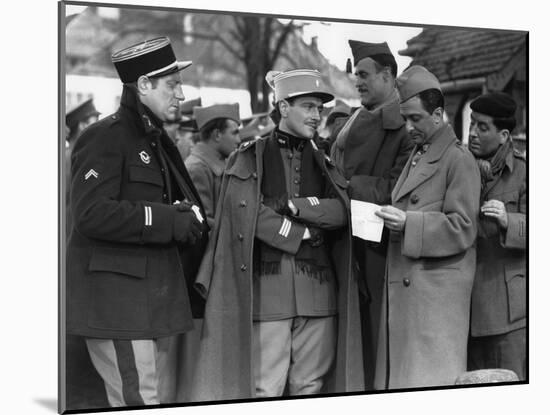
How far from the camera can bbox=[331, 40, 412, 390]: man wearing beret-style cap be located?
7082mm

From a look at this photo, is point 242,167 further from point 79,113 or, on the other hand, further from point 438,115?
point 438,115

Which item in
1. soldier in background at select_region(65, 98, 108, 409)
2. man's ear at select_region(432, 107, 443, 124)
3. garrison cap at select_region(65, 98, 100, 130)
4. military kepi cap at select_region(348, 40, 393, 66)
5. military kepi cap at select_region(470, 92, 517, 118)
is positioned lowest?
soldier in background at select_region(65, 98, 108, 409)

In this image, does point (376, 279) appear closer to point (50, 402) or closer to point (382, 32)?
point (382, 32)

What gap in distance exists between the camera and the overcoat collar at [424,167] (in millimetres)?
7004

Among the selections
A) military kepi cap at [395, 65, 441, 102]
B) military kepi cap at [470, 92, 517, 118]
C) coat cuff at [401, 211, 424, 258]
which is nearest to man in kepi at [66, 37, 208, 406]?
coat cuff at [401, 211, 424, 258]

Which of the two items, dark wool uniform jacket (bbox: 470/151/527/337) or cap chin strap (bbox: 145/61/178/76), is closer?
cap chin strap (bbox: 145/61/178/76)

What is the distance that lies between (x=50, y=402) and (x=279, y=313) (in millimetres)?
1511

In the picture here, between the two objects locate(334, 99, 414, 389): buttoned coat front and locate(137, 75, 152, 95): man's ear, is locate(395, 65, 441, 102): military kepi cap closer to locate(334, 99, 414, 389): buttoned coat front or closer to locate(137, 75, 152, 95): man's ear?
locate(334, 99, 414, 389): buttoned coat front

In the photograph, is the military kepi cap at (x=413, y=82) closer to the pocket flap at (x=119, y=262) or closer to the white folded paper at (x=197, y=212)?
the white folded paper at (x=197, y=212)

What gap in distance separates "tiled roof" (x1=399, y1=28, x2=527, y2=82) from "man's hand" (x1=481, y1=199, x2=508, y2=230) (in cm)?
89

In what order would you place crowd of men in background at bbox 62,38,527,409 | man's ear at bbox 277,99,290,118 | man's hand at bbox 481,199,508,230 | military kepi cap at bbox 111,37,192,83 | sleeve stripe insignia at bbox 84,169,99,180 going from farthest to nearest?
man's hand at bbox 481,199,508,230 → man's ear at bbox 277,99,290,118 → military kepi cap at bbox 111,37,192,83 → crowd of men in background at bbox 62,38,527,409 → sleeve stripe insignia at bbox 84,169,99,180

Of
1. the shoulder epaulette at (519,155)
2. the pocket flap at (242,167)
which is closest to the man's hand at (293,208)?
the pocket flap at (242,167)

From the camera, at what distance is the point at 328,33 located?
279 inches

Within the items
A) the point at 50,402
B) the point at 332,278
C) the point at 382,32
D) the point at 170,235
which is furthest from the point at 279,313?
the point at 382,32
